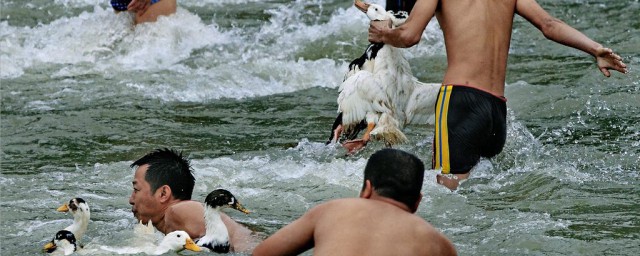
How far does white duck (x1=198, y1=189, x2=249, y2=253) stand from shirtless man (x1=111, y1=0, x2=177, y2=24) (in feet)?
20.0

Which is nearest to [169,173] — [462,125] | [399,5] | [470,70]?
[462,125]

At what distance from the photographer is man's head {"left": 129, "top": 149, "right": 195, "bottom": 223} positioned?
6375 mm

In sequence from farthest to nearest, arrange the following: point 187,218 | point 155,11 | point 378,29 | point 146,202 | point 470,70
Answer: point 155,11, point 378,29, point 470,70, point 146,202, point 187,218

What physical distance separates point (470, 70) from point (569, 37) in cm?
59

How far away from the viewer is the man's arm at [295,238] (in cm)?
452

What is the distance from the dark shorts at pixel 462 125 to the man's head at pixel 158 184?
1.47 metres

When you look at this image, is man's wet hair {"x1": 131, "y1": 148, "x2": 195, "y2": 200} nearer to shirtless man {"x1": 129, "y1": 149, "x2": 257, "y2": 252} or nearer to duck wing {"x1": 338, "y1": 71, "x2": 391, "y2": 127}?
shirtless man {"x1": 129, "y1": 149, "x2": 257, "y2": 252}

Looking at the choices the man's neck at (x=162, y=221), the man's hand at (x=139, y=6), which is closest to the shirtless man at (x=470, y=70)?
the man's neck at (x=162, y=221)

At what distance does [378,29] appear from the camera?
717 centimetres

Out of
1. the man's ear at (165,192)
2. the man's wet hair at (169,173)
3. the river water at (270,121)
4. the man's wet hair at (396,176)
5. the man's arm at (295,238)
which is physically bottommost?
the river water at (270,121)

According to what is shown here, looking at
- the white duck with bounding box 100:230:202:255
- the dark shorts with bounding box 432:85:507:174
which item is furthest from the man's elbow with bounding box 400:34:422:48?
the white duck with bounding box 100:230:202:255

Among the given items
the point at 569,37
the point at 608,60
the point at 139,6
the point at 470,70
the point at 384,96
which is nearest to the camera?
the point at 608,60

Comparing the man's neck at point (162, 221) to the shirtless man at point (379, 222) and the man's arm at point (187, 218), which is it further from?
the shirtless man at point (379, 222)

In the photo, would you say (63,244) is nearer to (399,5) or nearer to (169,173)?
(169,173)
